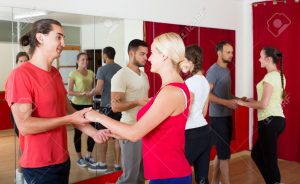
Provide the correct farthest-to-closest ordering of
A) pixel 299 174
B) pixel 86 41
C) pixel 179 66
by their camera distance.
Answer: pixel 299 174 < pixel 86 41 < pixel 179 66

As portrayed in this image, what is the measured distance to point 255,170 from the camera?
432 cm

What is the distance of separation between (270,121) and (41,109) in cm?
219

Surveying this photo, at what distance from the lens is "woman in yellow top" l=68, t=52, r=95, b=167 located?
307 centimetres

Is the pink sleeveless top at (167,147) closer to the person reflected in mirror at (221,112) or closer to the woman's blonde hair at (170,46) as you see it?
the woman's blonde hair at (170,46)

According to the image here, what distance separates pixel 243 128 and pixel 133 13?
2527mm

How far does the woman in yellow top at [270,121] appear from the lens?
122 inches

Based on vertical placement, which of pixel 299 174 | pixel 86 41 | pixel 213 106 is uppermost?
pixel 86 41

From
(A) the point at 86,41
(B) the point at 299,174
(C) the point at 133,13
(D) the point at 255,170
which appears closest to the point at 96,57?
(A) the point at 86,41

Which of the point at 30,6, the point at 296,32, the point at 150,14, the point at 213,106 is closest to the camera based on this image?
the point at 30,6

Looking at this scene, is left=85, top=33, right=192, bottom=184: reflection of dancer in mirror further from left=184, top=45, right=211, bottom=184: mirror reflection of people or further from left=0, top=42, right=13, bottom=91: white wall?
left=0, top=42, right=13, bottom=91: white wall

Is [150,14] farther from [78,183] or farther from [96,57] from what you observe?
[78,183]

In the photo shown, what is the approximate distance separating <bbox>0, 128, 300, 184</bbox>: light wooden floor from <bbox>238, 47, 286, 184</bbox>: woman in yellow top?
0.76 metres

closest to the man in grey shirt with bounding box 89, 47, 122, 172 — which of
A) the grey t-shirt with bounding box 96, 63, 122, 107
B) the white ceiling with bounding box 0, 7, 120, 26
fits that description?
the grey t-shirt with bounding box 96, 63, 122, 107

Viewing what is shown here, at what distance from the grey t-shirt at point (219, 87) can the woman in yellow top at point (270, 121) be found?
0.33 metres
